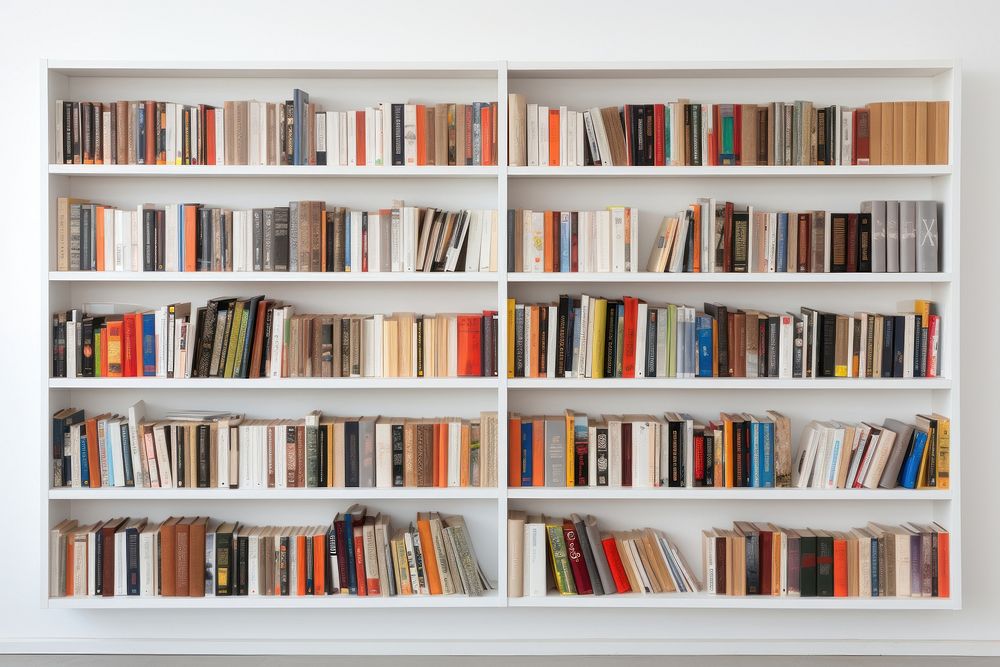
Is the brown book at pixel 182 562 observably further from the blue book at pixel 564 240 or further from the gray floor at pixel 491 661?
the blue book at pixel 564 240

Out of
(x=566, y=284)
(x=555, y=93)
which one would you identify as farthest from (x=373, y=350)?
(x=555, y=93)

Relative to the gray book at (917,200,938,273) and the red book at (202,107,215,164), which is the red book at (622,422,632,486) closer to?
the gray book at (917,200,938,273)

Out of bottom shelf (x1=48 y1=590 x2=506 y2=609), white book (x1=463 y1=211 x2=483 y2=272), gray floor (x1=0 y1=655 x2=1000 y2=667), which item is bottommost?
gray floor (x1=0 y1=655 x2=1000 y2=667)

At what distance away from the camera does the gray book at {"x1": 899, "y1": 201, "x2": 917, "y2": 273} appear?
2.86 metres

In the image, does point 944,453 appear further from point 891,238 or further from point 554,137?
point 554,137

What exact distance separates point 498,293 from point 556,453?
0.59 m

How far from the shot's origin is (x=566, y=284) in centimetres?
307

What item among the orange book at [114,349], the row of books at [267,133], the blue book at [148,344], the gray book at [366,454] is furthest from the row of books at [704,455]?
the orange book at [114,349]

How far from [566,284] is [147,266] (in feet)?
4.82

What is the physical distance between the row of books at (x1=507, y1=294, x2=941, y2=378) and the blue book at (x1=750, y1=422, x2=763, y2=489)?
0.21 m

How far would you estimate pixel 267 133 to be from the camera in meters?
2.88

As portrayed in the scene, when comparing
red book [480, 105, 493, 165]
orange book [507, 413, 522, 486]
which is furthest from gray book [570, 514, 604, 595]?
red book [480, 105, 493, 165]

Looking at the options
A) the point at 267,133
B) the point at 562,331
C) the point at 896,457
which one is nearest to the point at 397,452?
the point at 562,331

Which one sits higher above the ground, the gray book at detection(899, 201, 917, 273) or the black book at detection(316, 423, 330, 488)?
the gray book at detection(899, 201, 917, 273)
